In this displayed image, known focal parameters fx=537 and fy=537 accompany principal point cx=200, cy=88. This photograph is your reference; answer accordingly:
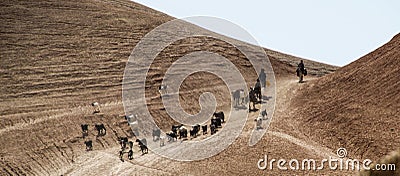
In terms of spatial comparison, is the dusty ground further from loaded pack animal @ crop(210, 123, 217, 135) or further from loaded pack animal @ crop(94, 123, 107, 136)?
loaded pack animal @ crop(210, 123, 217, 135)

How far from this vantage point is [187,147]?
105 ft

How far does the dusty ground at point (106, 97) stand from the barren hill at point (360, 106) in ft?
0.33

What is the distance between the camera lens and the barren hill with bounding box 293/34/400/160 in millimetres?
28703

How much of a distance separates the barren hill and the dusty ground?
0.10 meters

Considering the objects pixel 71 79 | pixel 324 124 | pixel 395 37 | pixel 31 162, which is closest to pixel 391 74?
pixel 324 124

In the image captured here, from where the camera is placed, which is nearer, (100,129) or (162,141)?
(162,141)

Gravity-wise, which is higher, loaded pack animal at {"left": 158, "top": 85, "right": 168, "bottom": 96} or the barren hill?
loaded pack animal at {"left": 158, "top": 85, "right": 168, "bottom": 96}

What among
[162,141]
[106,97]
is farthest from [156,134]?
[106,97]

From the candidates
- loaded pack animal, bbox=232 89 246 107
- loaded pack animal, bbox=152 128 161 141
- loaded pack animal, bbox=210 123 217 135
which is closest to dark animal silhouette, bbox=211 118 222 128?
loaded pack animal, bbox=210 123 217 135

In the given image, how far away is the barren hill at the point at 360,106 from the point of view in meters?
28.7

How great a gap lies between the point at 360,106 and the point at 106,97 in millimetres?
24501

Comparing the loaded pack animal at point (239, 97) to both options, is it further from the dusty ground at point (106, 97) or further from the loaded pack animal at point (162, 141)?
the loaded pack animal at point (162, 141)

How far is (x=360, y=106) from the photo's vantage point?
3384 centimetres

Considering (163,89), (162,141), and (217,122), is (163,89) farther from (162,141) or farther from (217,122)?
(162,141)
